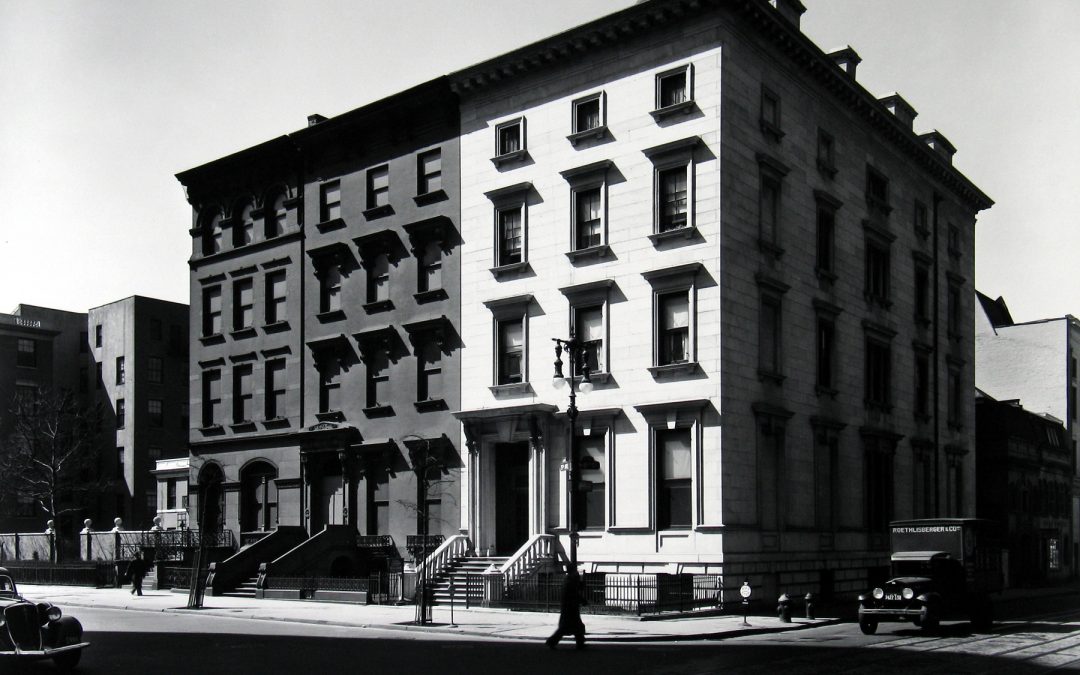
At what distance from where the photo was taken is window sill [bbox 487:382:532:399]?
36812 mm

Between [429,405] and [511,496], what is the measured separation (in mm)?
4457

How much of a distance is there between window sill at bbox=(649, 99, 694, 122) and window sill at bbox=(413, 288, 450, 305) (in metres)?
10.0

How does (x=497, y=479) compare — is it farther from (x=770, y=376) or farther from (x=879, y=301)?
(x=879, y=301)

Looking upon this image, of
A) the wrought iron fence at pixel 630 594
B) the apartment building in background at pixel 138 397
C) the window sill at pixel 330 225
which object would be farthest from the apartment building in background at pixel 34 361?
the wrought iron fence at pixel 630 594

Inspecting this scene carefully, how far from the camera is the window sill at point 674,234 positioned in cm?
3341

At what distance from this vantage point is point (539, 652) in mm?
22016

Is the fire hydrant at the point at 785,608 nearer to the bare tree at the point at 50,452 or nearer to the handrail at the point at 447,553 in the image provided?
the handrail at the point at 447,553

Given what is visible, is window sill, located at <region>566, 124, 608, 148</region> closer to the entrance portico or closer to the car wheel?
the entrance portico

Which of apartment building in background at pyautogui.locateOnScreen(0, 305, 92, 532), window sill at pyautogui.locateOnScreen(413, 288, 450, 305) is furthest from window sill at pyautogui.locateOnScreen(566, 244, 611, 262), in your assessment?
apartment building in background at pyautogui.locateOnScreen(0, 305, 92, 532)

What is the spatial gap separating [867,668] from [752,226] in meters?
18.3

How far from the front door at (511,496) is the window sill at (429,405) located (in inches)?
108

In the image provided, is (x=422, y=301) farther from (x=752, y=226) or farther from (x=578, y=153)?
(x=752, y=226)

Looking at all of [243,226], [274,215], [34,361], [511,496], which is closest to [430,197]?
[274,215]

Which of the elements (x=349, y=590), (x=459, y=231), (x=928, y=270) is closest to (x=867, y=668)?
(x=349, y=590)
